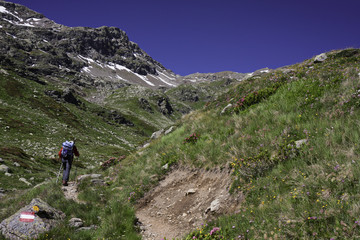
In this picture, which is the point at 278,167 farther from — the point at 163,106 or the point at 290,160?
the point at 163,106

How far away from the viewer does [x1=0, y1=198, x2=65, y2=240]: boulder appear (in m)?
5.35

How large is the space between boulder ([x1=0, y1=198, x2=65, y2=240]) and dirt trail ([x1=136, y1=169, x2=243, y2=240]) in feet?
8.97

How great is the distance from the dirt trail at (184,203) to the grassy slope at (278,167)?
1.37ft

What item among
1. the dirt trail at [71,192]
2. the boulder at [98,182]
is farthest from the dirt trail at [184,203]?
the boulder at [98,182]

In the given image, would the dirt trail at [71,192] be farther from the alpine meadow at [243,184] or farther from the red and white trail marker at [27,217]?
the red and white trail marker at [27,217]

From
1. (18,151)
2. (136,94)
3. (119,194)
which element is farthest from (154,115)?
(119,194)

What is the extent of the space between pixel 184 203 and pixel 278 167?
3.41 metres

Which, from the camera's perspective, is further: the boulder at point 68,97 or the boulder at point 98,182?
the boulder at point 68,97

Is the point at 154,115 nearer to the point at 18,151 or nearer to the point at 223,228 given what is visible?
the point at 18,151

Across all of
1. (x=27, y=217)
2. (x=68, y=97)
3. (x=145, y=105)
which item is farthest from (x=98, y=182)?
(x=145, y=105)

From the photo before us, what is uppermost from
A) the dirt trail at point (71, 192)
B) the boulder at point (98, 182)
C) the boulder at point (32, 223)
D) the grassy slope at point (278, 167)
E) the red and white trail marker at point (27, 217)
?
the grassy slope at point (278, 167)

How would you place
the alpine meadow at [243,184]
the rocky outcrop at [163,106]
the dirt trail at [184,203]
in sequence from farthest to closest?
the rocky outcrop at [163,106] → the dirt trail at [184,203] → the alpine meadow at [243,184]

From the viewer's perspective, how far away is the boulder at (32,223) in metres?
5.35

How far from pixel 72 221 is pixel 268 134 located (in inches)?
273
